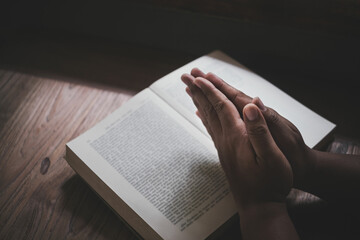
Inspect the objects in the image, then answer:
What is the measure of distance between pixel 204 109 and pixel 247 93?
6.9 inches

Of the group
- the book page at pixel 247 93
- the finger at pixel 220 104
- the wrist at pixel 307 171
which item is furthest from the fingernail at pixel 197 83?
the wrist at pixel 307 171

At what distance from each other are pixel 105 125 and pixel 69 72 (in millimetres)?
285

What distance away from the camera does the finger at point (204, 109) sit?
773mm

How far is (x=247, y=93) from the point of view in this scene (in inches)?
36.2

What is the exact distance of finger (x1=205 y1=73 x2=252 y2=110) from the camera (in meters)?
0.76

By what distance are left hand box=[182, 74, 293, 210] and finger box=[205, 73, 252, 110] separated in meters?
0.02

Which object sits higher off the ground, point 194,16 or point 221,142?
point 194,16

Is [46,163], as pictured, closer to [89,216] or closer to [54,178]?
[54,178]

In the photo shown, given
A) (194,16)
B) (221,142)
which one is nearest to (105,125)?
(221,142)

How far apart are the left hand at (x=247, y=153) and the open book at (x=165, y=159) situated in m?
0.06

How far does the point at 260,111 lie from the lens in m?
0.68

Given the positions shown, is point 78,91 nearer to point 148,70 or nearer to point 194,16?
point 148,70

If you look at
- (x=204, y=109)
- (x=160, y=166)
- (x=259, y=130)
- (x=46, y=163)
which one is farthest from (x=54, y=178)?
(x=259, y=130)

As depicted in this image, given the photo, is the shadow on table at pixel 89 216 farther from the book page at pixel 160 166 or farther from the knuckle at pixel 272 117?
the knuckle at pixel 272 117
